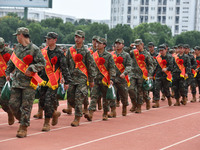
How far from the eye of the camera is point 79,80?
35.1 feet

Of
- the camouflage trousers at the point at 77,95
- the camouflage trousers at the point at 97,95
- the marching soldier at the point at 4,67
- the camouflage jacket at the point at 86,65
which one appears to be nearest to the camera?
the marching soldier at the point at 4,67

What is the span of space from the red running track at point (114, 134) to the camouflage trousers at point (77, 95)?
431mm

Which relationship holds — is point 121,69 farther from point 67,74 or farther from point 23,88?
point 23,88

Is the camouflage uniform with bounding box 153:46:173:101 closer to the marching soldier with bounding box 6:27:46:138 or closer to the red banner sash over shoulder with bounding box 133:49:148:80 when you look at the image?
the red banner sash over shoulder with bounding box 133:49:148:80

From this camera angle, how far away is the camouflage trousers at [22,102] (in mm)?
9039

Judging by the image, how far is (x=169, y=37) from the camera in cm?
12900

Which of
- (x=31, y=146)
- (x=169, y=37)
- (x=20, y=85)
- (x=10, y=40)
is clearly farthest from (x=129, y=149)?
(x=169, y=37)

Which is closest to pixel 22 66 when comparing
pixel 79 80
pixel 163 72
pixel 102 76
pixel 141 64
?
pixel 79 80

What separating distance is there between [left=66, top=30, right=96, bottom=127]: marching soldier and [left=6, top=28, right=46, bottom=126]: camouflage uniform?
1.66 meters

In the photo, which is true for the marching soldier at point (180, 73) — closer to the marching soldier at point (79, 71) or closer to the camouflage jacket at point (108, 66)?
the camouflage jacket at point (108, 66)

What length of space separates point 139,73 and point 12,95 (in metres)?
5.59

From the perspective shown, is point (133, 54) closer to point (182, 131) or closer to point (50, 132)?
point (182, 131)

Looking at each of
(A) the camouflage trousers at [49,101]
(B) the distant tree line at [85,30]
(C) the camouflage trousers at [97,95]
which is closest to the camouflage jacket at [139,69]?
(C) the camouflage trousers at [97,95]

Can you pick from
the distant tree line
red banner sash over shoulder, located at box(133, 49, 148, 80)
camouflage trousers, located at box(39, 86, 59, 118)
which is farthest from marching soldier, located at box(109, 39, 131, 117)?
the distant tree line
